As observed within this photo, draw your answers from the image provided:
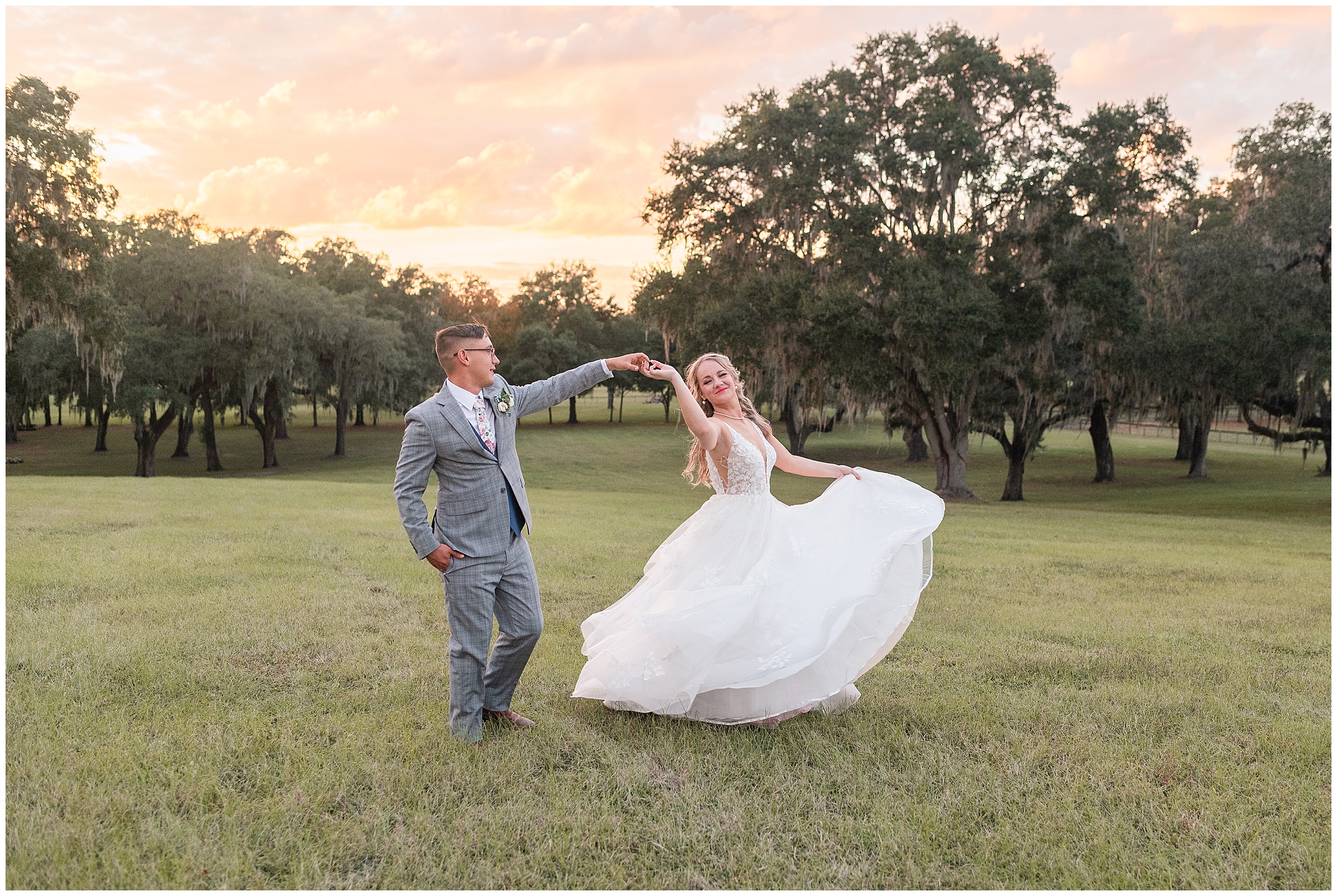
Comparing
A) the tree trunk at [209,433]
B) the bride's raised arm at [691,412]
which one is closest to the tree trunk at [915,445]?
the tree trunk at [209,433]

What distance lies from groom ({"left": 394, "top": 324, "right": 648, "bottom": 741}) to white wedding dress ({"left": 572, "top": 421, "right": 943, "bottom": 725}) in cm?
55

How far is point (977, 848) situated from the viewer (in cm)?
362

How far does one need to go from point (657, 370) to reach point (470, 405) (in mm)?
1012

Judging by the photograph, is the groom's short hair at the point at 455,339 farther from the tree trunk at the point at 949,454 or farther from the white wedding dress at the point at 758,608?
the tree trunk at the point at 949,454

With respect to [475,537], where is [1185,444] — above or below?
below

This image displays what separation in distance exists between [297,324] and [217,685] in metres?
27.2

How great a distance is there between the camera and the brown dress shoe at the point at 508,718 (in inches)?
189

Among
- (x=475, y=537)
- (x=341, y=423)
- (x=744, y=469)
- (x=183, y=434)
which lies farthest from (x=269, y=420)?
(x=744, y=469)

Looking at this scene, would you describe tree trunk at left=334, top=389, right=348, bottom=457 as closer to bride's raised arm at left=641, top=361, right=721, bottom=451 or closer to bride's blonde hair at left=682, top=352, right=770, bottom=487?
bride's blonde hair at left=682, top=352, right=770, bottom=487

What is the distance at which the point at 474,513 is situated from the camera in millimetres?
4531

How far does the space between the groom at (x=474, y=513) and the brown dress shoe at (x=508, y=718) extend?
0.13 m

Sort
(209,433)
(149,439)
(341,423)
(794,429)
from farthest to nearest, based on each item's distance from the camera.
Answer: (794,429), (341,423), (209,433), (149,439)

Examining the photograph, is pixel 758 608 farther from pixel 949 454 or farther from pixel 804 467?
pixel 949 454

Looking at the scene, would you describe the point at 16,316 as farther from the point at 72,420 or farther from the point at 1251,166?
the point at 72,420
